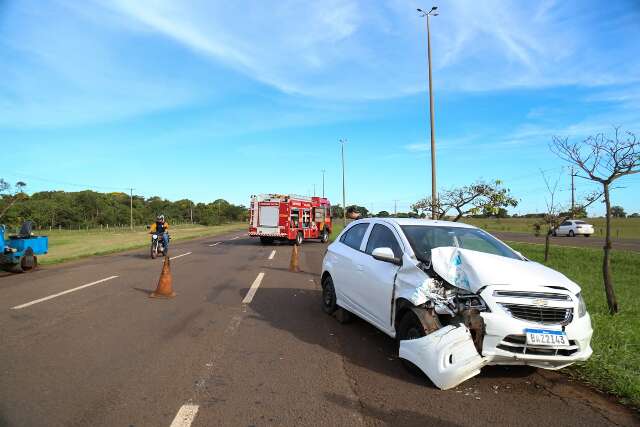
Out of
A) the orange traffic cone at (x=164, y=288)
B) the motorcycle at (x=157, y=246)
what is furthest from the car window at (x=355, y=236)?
the motorcycle at (x=157, y=246)

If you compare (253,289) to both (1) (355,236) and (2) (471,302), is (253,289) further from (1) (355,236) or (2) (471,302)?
(2) (471,302)

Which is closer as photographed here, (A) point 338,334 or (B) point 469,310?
(B) point 469,310

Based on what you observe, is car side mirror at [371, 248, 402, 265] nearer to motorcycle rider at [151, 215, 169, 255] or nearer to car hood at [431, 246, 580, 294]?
car hood at [431, 246, 580, 294]

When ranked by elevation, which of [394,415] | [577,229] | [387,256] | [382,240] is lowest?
[394,415]

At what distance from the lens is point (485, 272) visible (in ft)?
14.9

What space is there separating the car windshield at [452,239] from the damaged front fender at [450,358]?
1389 millimetres

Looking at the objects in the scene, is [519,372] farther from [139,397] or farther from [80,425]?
[80,425]

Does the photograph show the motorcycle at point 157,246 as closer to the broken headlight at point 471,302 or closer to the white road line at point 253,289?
the white road line at point 253,289

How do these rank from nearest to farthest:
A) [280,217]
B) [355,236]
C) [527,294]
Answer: [527,294] < [355,236] < [280,217]

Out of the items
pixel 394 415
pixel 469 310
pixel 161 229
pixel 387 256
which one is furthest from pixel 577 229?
pixel 394 415

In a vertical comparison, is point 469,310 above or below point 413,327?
above

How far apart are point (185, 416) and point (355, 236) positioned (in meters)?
4.12

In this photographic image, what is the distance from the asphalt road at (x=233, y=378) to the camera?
374cm

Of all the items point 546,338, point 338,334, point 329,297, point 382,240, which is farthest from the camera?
point 329,297
